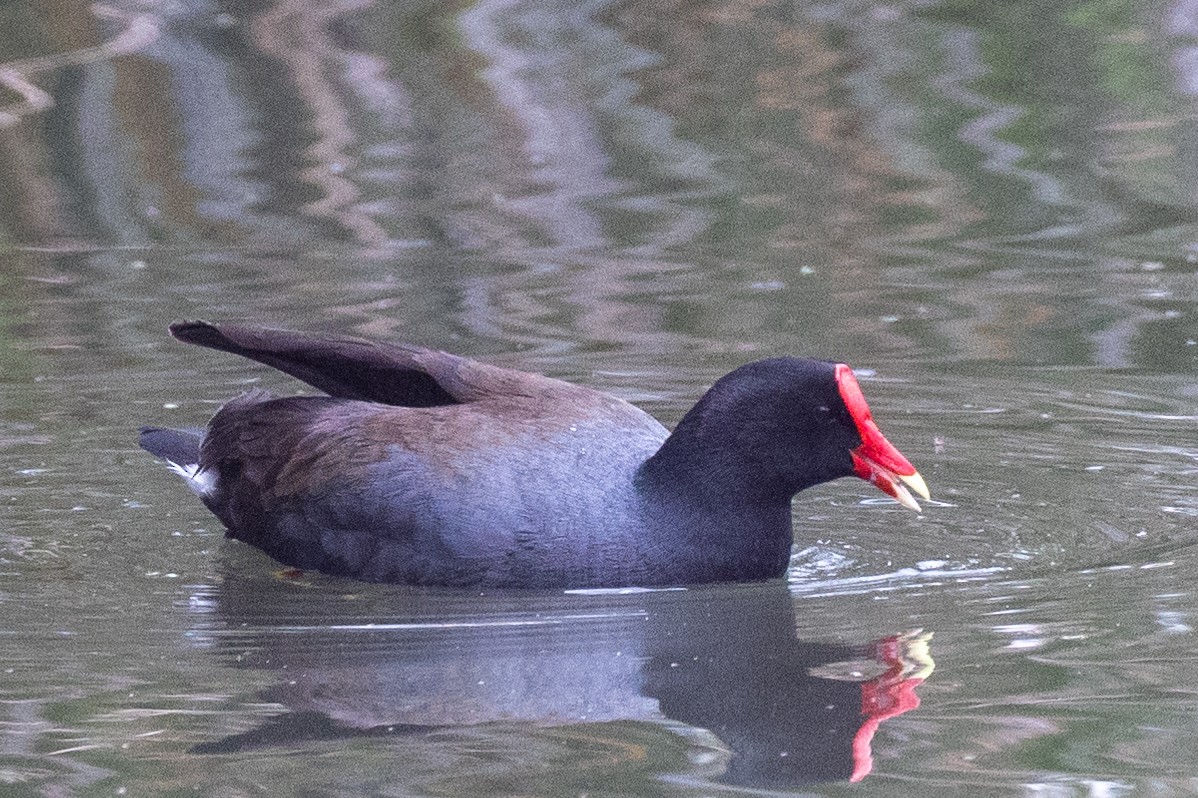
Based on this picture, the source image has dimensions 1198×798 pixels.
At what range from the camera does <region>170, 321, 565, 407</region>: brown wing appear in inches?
229

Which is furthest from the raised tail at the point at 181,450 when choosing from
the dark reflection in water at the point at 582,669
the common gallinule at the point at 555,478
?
the dark reflection in water at the point at 582,669

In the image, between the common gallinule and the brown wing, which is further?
the brown wing

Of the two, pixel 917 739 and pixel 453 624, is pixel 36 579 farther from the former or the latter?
pixel 917 739

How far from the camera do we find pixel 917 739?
4211 millimetres

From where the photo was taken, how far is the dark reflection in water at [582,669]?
4340 millimetres

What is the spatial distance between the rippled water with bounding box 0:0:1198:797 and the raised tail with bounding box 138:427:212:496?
0.15 m

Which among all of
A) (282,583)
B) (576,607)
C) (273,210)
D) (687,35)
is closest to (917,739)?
(576,607)

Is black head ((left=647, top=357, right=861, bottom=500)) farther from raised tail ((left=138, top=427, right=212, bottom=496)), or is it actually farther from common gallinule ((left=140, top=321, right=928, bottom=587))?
raised tail ((left=138, top=427, right=212, bottom=496))

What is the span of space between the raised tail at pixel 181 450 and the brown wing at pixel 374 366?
1.58ft

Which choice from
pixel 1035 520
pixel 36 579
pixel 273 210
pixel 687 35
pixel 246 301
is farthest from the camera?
pixel 687 35

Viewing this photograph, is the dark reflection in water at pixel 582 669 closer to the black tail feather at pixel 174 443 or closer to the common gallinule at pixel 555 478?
the common gallinule at pixel 555 478

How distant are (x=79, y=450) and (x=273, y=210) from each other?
12.1 ft

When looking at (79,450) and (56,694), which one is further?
(79,450)

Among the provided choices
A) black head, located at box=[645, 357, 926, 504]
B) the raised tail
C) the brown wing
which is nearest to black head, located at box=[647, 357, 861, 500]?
black head, located at box=[645, 357, 926, 504]
